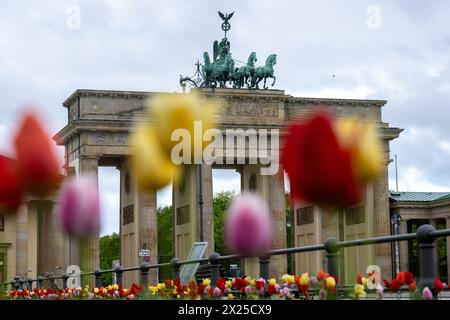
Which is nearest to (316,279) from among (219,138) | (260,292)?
(260,292)

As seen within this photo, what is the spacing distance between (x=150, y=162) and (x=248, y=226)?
10.8 inches

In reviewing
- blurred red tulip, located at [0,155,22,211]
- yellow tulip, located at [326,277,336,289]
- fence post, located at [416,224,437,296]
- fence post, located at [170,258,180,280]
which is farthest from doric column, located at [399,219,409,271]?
blurred red tulip, located at [0,155,22,211]

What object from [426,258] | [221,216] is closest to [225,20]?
[426,258]

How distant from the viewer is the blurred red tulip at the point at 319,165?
6.59 feet

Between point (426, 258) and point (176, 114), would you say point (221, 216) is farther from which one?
point (176, 114)

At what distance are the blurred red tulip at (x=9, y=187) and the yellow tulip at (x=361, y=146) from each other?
75cm

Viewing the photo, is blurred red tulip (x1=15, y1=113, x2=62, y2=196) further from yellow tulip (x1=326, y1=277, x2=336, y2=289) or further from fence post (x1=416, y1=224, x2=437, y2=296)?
fence post (x1=416, y1=224, x2=437, y2=296)

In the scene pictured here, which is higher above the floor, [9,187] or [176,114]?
[176,114]

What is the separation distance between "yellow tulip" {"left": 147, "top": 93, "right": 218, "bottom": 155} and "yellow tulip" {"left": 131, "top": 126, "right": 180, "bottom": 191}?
0.03 metres

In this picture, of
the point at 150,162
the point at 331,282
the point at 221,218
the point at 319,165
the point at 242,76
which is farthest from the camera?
the point at 242,76

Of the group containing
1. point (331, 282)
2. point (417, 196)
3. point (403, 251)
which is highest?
point (417, 196)

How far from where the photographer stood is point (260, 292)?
754 centimetres

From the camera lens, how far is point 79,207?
2.13m
